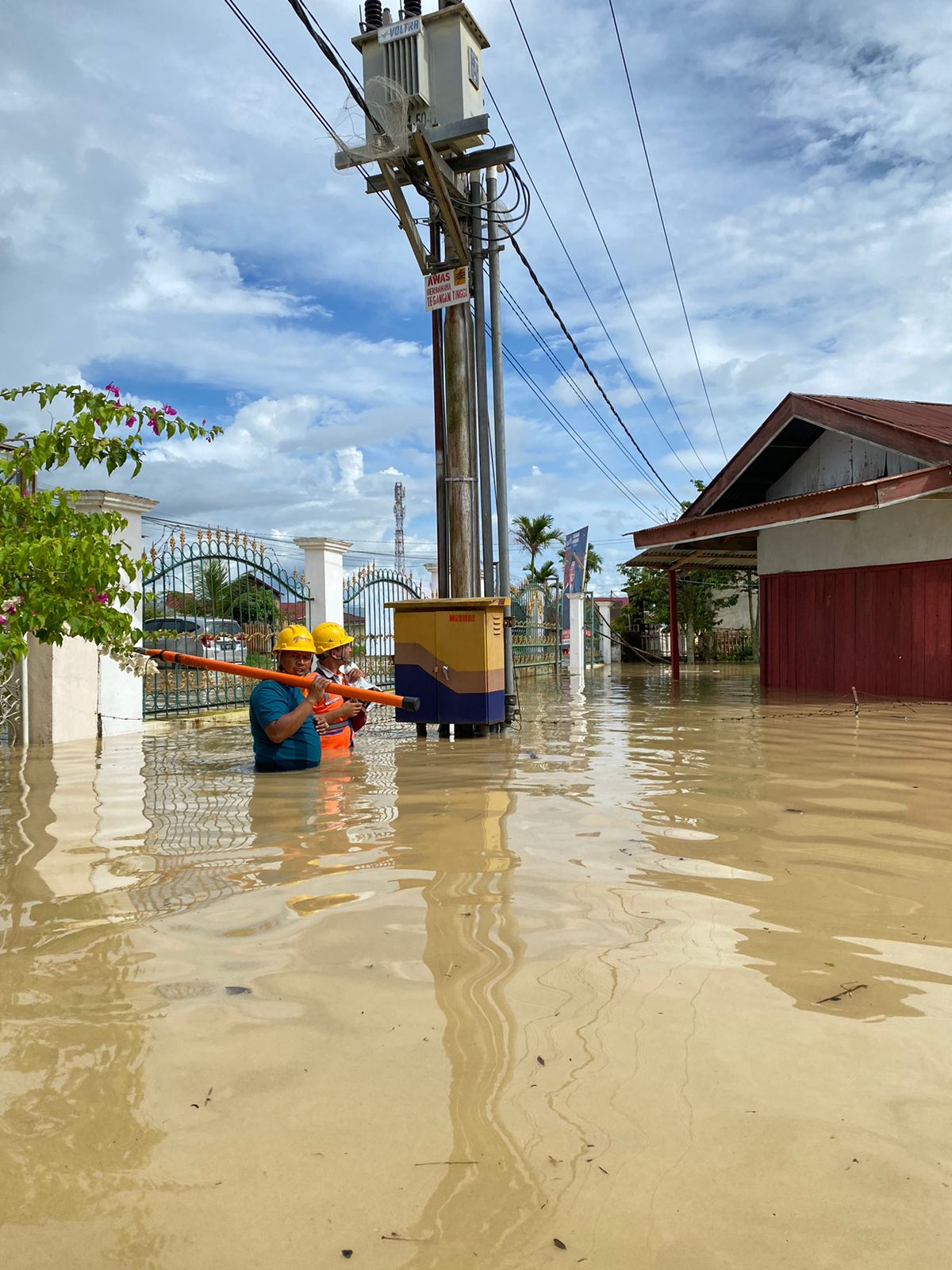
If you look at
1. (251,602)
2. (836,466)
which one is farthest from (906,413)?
(251,602)

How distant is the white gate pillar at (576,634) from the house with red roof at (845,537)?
146 inches

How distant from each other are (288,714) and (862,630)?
35.0ft

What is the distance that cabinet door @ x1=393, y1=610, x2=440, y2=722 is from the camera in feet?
29.3

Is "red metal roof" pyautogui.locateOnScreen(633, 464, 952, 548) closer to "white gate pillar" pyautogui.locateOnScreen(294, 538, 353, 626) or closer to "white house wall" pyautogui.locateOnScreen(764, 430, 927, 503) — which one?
"white house wall" pyautogui.locateOnScreen(764, 430, 927, 503)

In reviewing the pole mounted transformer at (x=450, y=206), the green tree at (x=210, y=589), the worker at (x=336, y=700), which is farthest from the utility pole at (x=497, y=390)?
the green tree at (x=210, y=589)

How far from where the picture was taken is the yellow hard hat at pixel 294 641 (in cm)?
624

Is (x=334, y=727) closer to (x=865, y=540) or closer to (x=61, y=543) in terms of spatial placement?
(x=61, y=543)

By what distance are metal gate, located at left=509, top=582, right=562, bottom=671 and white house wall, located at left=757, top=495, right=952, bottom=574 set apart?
224 inches

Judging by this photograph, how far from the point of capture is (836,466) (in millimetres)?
14797

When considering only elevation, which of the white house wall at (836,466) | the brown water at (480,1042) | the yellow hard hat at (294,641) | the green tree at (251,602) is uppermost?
the white house wall at (836,466)

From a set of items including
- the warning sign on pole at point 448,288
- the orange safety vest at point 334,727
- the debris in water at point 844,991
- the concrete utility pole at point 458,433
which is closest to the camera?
the debris in water at point 844,991

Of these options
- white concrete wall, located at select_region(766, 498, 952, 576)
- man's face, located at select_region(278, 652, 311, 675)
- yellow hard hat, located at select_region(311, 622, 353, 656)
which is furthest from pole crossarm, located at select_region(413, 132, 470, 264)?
white concrete wall, located at select_region(766, 498, 952, 576)

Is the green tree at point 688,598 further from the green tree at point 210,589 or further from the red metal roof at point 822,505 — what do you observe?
the green tree at point 210,589

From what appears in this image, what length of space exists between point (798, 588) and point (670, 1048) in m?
14.3
